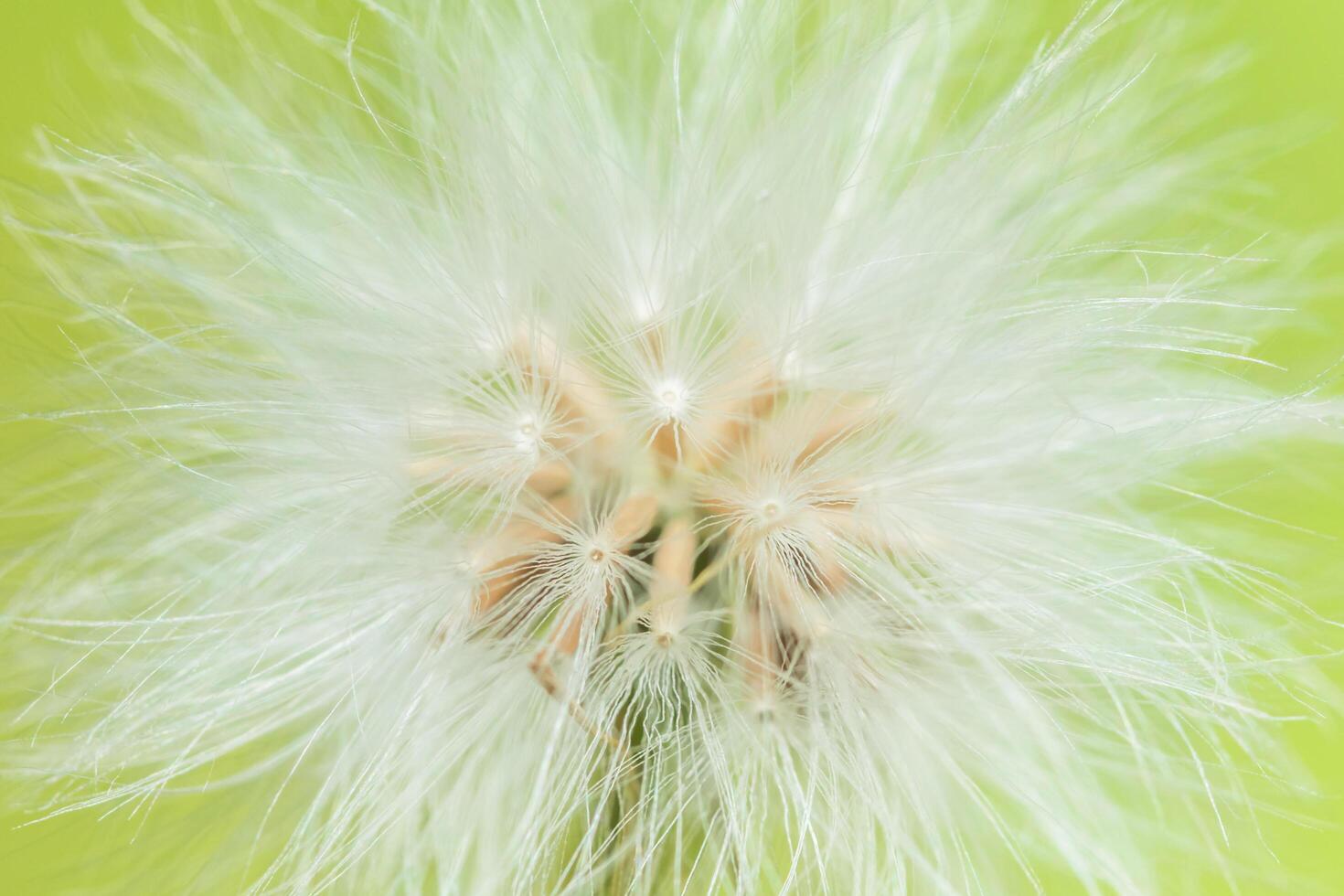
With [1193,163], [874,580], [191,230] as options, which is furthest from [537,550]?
[1193,163]

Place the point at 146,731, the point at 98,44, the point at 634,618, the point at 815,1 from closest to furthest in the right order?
the point at 634,618 → the point at 146,731 → the point at 815,1 → the point at 98,44

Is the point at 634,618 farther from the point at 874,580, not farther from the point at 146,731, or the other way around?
the point at 146,731

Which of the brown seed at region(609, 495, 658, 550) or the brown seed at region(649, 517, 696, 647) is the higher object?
the brown seed at region(609, 495, 658, 550)

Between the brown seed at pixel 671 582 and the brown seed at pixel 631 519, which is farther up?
the brown seed at pixel 631 519

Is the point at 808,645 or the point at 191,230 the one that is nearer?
the point at 808,645

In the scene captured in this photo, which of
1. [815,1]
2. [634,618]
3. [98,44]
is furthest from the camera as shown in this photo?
[98,44]

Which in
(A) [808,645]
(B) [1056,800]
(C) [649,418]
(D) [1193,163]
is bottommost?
(B) [1056,800]

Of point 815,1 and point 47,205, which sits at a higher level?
point 815,1
